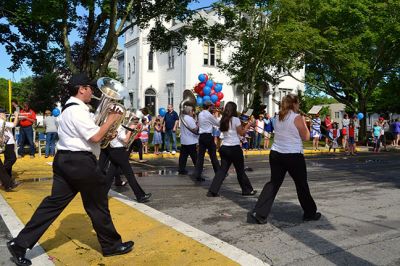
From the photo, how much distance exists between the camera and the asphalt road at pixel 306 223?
4836 millimetres

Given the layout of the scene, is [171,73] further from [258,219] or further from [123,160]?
[258,219]

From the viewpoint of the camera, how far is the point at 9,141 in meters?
Answer: 9.08

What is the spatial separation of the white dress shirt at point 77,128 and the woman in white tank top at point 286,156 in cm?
260

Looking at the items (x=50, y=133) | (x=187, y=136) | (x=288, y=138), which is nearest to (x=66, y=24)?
(x=50, y=133)

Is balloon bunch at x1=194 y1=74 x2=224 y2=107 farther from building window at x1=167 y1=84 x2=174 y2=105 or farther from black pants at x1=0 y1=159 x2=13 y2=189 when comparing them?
building window at x1=167 y1=84 x2=174 y2=105

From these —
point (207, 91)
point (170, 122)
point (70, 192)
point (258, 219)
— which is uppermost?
point (207, 91)

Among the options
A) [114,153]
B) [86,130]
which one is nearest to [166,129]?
[114,153]

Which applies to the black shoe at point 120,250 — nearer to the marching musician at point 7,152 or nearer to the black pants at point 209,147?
the marching musician at point 7,152

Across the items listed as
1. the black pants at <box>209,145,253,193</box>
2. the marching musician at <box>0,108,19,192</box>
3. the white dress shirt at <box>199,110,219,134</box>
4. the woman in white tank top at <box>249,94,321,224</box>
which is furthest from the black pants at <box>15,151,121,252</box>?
the white dress shirt at <box>199,110,219,134</box>

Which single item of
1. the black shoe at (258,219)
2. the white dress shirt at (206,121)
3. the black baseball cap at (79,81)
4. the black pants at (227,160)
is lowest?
the black shoe at (258,219)

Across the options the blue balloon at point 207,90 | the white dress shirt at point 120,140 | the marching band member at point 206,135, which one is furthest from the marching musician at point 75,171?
the blue balloon at point 207,90

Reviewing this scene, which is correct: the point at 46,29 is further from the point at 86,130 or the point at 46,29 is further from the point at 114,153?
the point at 86,130

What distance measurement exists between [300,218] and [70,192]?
3.41 m

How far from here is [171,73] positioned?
3700 centimetres
